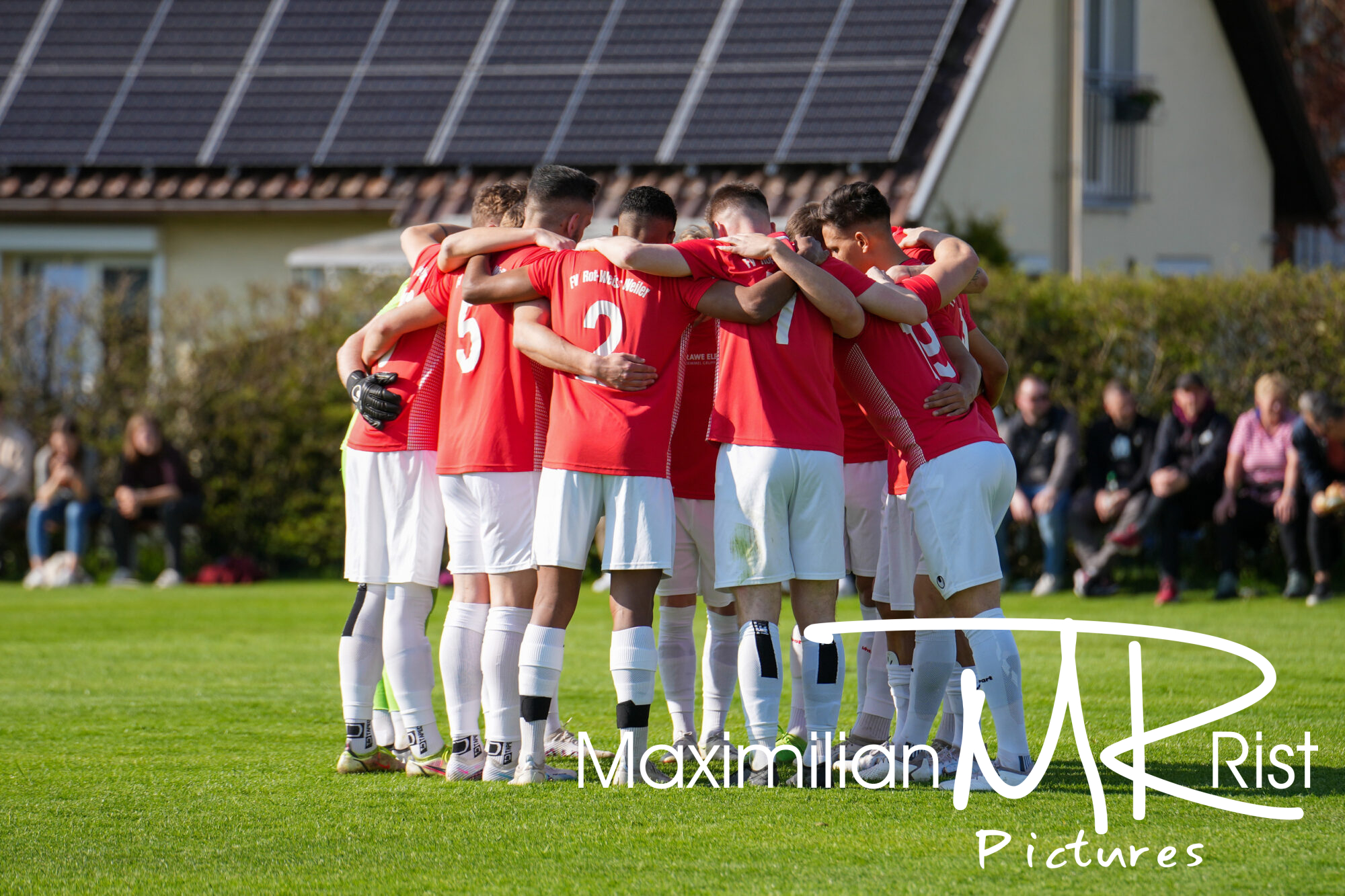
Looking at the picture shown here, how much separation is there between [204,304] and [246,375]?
87cm

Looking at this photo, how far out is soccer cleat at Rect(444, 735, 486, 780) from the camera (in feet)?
19.7

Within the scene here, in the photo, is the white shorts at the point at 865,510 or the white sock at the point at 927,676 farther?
the white shorts at the point at 865,510

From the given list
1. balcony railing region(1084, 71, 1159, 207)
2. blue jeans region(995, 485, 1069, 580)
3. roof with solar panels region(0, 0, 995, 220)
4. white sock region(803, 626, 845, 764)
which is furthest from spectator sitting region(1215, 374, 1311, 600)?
white sock region(803, 626, 845, 764)

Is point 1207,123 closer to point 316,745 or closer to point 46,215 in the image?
A: point 46,215

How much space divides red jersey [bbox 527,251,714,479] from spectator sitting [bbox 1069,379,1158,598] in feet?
26.6

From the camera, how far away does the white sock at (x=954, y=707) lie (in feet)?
20.5

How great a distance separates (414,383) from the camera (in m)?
6.42

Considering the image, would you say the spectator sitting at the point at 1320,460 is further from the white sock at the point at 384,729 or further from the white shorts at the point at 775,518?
the white sock at the point at 384,729

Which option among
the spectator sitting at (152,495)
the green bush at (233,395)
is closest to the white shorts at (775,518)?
the green bush at (233,395)

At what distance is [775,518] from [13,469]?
11383 millimetres

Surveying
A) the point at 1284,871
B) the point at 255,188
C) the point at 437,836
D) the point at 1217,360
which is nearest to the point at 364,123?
the point at 255,188

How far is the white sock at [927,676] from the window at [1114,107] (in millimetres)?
15274

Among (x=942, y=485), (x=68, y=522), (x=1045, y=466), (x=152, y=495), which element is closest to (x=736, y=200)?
(x=942, y=485)

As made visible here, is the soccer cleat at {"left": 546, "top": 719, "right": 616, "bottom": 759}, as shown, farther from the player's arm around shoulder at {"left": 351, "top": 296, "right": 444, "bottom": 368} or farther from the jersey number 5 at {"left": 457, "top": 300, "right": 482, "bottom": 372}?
the player's arm around shoulder at {"left": 351, "top": 296, "right": 444, "bottom": 368}
